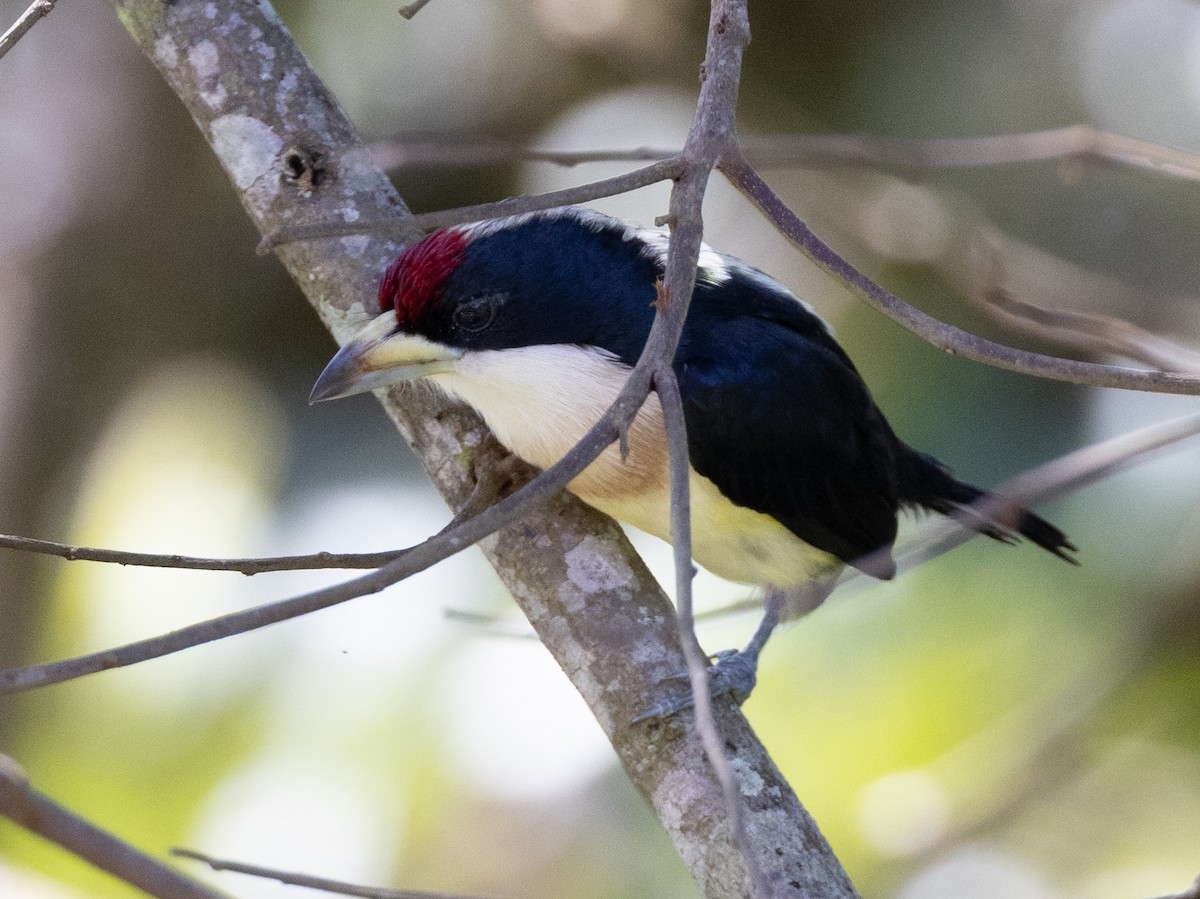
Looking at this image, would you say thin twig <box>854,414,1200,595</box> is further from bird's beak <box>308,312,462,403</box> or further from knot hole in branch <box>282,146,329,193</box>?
knot hole in branch <box>282,146,329,193</box>

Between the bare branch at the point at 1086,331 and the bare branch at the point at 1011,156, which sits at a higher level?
the bare branch at the point at 1011,156

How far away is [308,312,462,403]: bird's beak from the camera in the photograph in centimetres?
231

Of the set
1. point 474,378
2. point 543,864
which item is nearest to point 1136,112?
point 543,864

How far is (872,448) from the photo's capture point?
112 inches

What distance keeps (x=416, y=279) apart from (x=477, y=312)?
0.50 feet

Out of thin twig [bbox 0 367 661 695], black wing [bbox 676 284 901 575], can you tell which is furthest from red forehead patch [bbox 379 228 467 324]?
thin twig [bbox 0 367 661 695]

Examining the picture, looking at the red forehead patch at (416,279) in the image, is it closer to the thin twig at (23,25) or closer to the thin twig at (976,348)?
the thin twig at (23,25)

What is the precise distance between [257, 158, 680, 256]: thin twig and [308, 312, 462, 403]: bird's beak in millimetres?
781

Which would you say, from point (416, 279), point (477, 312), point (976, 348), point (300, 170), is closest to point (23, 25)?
point (300, 170)

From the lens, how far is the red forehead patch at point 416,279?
2320 mm

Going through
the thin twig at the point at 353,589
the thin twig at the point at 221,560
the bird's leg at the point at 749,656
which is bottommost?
the bird's leg at the point at 749,656

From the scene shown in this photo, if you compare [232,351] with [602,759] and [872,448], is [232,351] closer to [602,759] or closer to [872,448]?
[602,759]

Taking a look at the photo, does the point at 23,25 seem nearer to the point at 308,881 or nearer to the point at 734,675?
the point at 308,881

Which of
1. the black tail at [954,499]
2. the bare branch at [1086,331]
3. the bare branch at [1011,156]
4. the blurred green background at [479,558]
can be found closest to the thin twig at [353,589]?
the bare branch at [1011,156]
